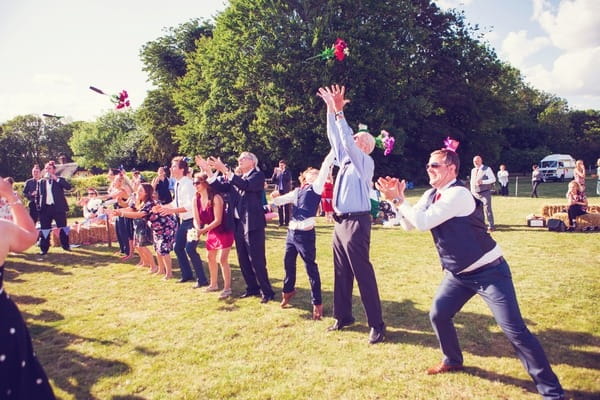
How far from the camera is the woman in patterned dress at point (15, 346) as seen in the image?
234 cm

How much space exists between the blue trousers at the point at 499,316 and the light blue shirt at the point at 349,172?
4.31 feet

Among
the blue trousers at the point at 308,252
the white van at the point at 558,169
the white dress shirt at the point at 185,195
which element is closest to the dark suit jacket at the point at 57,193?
the white dress shirt at the point at 185,195

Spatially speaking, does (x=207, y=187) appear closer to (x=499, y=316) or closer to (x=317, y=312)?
(x=317, y=312)

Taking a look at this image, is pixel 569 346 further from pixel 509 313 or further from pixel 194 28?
pixel 194 28

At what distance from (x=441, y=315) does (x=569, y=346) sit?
1925 mm

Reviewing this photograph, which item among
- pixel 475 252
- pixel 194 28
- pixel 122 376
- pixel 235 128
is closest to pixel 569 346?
pixel 475 252

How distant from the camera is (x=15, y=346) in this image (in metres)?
2.39

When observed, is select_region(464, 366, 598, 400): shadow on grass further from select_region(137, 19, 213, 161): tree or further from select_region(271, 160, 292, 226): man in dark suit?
select_region(137, 19, 213, 161): tree

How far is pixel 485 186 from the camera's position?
443 inches

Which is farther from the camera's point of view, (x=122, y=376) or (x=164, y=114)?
(x=164, y=114)

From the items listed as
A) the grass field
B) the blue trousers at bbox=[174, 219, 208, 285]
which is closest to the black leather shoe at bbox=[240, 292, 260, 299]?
the grass field

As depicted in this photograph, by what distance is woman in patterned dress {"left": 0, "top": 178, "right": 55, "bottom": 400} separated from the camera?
7.69 ft

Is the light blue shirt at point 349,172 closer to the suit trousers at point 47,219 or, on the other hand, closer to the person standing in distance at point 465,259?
the person standing in distance at point 465,259

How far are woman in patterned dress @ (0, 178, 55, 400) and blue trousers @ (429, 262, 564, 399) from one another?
333 centimetres
